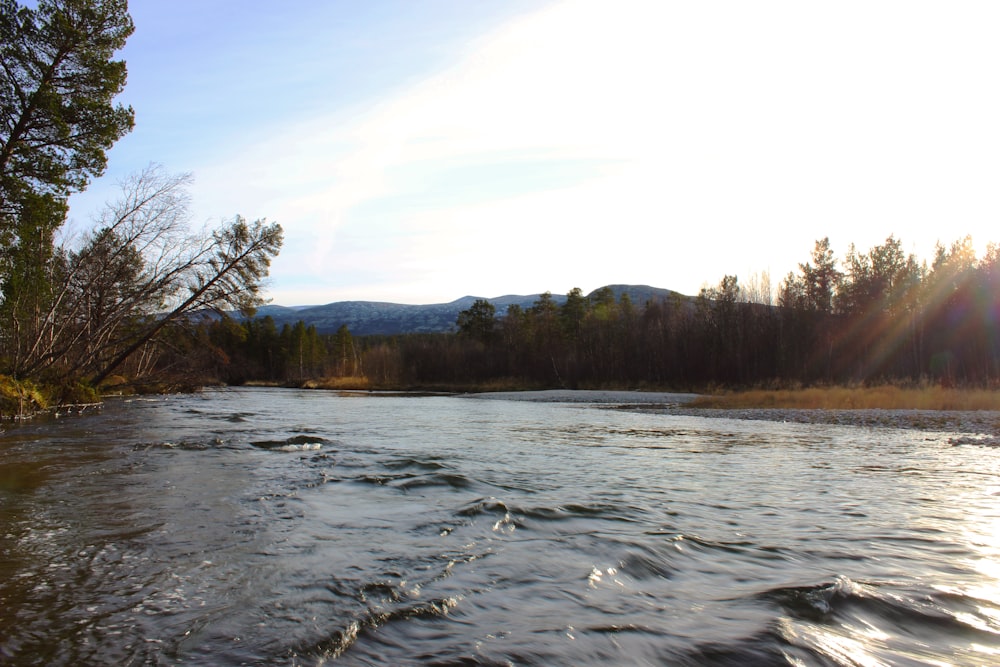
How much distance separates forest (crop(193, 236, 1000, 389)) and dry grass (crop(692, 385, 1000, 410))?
10.6m

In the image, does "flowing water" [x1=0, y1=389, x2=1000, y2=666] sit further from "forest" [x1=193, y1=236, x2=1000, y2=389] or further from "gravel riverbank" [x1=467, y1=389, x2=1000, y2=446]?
"forest" [x1=193, y1=236, x2=1000, y2=389]

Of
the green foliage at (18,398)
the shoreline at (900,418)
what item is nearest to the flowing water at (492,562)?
the shoreline at (900,418)

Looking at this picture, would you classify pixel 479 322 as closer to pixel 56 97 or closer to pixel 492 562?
pixel 56 97

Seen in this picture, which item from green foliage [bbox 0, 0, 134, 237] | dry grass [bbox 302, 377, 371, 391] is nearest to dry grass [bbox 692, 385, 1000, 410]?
green foliage [bbox 0, 0, 134, 237]

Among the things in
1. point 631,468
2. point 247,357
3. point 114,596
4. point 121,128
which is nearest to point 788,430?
point 631,468

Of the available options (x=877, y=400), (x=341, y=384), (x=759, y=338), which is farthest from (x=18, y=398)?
(x=341, y=384)

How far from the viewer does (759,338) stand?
213 ft

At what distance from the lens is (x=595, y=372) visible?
77.1m

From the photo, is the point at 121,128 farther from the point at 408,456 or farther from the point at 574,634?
the point at 574,634

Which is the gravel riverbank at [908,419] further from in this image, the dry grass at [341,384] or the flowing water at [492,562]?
the dry grass at [341,384]

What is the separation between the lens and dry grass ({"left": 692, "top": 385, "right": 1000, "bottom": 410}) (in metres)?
28.3

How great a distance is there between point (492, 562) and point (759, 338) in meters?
65.4

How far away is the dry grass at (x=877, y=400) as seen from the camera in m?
Answer: 28.3

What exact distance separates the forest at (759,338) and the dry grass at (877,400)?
1055 cm
